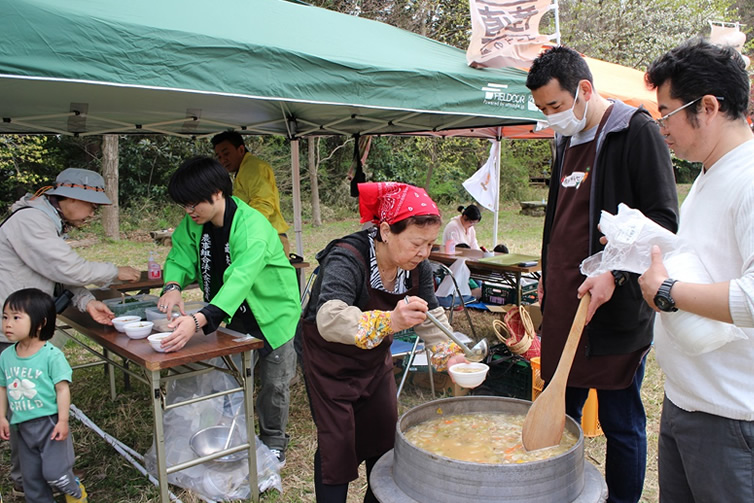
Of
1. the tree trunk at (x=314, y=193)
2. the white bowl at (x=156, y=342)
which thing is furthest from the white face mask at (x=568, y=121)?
the tree trunk at (x=314, y=193)

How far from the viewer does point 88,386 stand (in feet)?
14.1

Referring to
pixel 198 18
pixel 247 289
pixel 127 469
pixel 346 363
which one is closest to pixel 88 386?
pixel 127 469

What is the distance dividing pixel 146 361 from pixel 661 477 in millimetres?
1839

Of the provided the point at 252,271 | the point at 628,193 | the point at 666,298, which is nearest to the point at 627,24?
the point at 628,193

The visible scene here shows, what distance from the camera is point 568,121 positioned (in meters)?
2.15

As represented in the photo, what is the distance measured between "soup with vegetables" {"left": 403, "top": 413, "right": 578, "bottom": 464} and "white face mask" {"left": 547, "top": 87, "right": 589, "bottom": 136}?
3.61ft

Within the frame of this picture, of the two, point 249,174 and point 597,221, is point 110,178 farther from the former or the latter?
point 597,221

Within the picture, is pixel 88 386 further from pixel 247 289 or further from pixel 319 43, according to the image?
pixel 319 43

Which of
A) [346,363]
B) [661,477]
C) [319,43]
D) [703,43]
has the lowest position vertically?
[661,477]

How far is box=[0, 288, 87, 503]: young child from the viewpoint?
7.85ft

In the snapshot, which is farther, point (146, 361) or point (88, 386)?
point (88, 386)

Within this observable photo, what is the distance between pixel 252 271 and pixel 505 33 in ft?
9.03

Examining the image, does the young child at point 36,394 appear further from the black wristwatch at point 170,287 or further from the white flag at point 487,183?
the white flag at point 487,183

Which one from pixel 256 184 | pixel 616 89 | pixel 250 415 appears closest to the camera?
pixel 250 415
